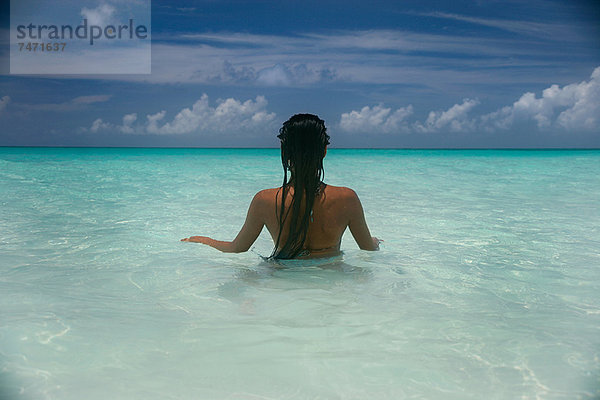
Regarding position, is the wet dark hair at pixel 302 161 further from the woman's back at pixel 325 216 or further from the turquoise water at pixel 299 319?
the turquoise water at pixel 299 319

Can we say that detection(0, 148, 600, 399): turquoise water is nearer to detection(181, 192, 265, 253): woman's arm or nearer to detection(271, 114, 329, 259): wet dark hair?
detection(181, 192, 265, 253): woman's arm

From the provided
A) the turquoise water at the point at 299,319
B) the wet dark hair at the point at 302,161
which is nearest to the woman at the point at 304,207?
the wet dark hair at the point at 302,161

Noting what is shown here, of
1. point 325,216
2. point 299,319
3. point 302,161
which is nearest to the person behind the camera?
point 299,319

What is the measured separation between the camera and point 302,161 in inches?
114

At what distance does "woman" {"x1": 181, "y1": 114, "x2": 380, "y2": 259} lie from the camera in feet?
9.41

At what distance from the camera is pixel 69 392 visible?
1771mm

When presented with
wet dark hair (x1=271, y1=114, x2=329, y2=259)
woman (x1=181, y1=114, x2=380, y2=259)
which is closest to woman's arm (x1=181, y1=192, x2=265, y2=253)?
woman (x1=181, y1=114, x2=380, y2=259)

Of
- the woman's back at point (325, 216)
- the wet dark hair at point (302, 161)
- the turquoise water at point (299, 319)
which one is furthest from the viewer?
the woman's back at point (325, 216)

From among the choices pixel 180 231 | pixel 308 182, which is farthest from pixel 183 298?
pixel 180 231

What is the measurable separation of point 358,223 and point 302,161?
588mm

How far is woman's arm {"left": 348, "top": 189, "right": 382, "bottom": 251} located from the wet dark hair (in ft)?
0.80

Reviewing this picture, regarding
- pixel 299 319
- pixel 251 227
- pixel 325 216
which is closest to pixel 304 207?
pixel 325 216

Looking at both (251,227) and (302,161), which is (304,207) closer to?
(302,161)

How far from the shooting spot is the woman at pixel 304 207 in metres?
2.87
